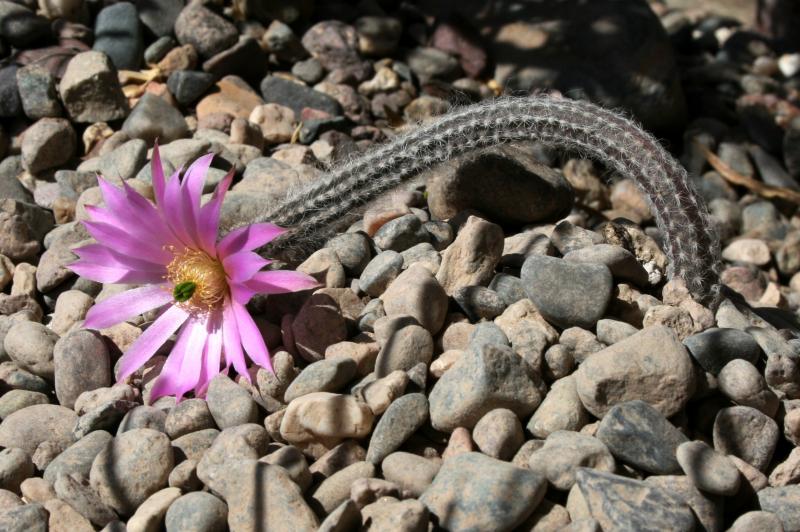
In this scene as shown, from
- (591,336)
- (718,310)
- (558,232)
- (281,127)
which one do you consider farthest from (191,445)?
(281,127)

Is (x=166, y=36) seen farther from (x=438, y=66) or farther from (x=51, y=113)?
(x=438, y=66)

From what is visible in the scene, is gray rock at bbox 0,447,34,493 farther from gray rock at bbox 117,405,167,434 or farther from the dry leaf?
the dry leaf

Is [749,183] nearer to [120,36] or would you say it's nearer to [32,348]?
[120,36]

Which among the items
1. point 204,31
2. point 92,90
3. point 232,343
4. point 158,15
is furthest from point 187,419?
point 158,15

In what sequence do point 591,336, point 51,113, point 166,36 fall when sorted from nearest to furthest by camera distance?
point 591,336
point 51,113
point 166,36

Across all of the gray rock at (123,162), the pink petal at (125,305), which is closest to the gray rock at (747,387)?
the pink petal at (125,305)

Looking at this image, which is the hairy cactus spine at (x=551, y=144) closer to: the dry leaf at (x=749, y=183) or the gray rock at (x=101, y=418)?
the gray rock at (x=101, y=418)
